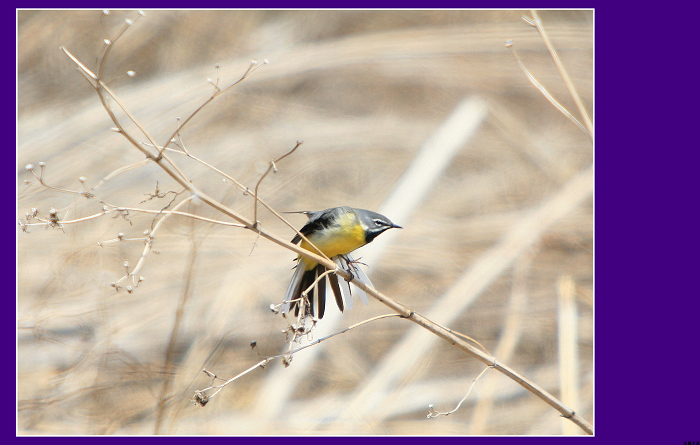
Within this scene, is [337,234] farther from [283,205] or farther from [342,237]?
[283,205]

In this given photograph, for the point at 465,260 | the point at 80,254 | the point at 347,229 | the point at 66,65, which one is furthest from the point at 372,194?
the point at 66,65

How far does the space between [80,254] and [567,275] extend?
1.63m

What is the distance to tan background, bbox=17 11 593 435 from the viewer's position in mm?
1771

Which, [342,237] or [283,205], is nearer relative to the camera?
[342,237]

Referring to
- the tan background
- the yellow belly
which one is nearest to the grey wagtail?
the yellow belly

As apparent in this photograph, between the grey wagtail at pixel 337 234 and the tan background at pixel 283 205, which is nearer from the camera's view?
the grey wagtail at pixel 337 234

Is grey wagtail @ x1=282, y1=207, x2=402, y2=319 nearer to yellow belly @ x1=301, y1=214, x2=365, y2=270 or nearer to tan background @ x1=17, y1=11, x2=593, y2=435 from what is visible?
yellow belly @ x1=301, y1=214, x2=365, y2=270

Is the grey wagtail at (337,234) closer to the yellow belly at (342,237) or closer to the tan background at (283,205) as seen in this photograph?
the yellow belly at (342,237)

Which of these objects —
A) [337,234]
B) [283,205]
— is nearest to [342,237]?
[337,234]

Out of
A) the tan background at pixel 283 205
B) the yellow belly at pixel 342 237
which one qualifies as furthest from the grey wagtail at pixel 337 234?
the tan background at pixel 283 205

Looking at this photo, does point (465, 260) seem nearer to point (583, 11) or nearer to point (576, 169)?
point (576, 169)

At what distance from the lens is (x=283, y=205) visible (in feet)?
6.04

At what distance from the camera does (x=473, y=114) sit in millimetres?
1863

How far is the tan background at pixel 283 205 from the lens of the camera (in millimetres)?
1771
